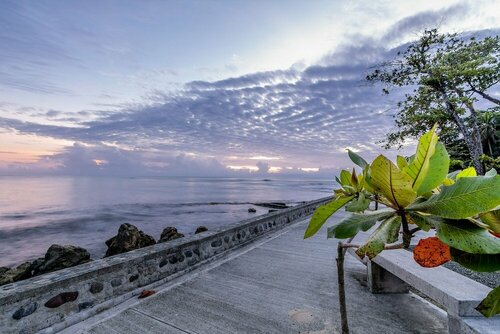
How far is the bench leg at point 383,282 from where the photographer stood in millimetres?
3510

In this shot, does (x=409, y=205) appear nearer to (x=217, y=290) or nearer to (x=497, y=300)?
(x=497, y=300)

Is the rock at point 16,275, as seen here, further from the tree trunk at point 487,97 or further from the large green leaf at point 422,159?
Answer: the tree trunk at point 487,97

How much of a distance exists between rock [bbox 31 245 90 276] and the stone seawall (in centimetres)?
524

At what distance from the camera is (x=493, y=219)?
67cm

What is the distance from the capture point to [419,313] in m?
3.03

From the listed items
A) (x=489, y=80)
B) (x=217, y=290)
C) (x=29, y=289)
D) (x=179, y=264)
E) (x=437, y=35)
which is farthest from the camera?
(x=437, y=35)

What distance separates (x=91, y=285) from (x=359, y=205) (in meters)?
3.44

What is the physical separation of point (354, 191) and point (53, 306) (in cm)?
337

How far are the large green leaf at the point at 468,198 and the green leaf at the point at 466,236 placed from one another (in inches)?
1.8

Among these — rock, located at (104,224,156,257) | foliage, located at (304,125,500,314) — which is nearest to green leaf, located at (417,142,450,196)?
foliage, located at (304,125,500,314)

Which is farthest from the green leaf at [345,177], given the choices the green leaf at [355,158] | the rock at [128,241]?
the rock at [128,241]

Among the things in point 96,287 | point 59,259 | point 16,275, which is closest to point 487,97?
point 96,287

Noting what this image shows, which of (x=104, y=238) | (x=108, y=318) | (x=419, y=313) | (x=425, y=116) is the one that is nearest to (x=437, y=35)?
(x=425, y=116)

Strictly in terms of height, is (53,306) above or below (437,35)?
below
